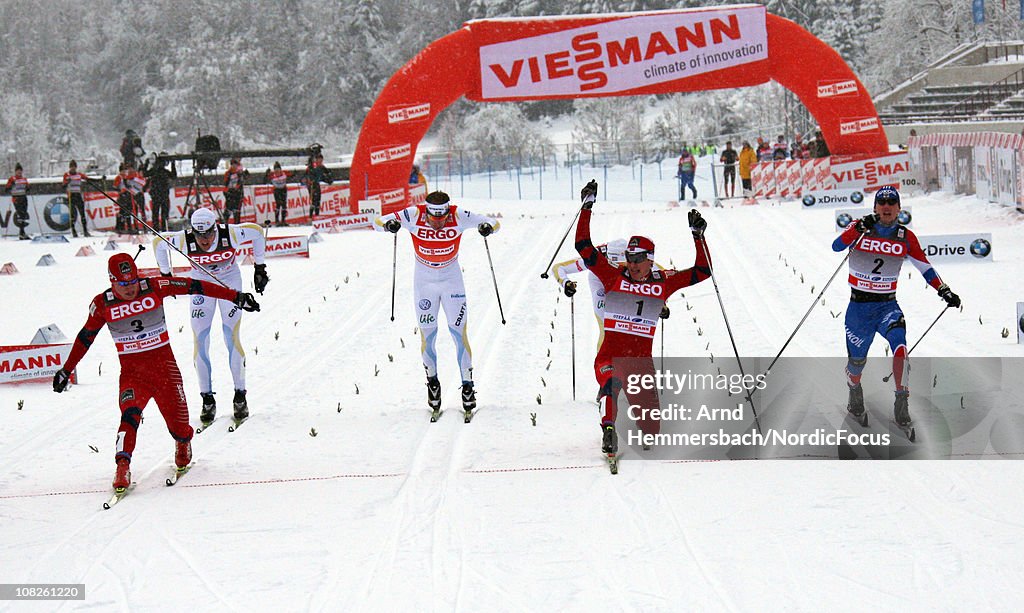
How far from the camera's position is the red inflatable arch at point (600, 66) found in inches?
1142

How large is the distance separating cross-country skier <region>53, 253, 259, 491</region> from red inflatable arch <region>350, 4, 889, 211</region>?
819 inches

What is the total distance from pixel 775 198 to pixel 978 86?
16.0 metres

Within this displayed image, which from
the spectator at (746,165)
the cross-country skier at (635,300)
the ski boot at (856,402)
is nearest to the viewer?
the cross-country skier at (635,300)

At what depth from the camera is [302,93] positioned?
85312 millimetres

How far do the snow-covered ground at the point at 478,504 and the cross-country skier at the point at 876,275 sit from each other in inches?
55.9

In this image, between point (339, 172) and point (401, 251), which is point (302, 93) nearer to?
point (339, 172)

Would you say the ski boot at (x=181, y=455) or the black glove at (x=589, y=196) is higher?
the black glove at (x=589, y=196)

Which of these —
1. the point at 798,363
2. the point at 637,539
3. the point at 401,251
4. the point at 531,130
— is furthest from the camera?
the point at 531,130

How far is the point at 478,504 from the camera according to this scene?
765 centimetres

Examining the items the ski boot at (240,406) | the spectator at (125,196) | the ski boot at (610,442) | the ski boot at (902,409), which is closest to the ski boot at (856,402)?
the ski boot at (902,409)

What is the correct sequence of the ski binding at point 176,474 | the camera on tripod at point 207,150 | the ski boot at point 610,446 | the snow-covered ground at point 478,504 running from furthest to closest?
the camera on tripod at point 207,150 → the ski binding at point 176,474 → the ski boot at point 610,446 → the snow-covered ground at point 478,504

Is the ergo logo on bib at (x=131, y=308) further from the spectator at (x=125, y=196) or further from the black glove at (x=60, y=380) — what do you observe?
the spectator at (x=125, y=196)

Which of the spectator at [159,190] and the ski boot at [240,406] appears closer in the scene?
the ski boot at [240,406]

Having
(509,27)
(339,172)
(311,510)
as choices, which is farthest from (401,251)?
(311,510)
